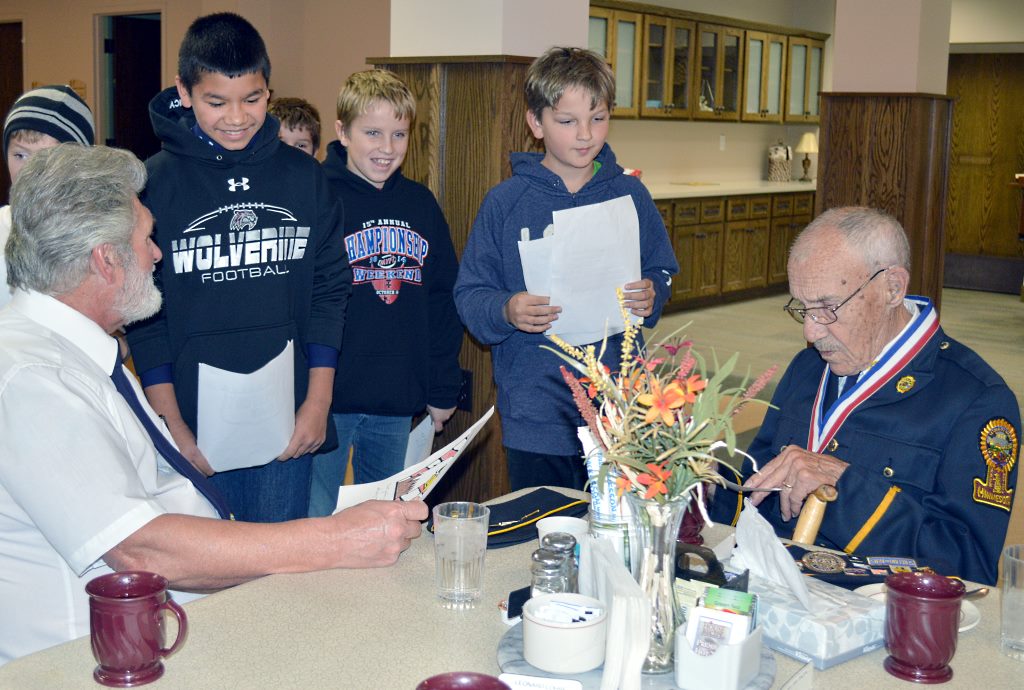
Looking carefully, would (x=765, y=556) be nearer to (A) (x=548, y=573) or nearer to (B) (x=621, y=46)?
(A) (x=548, y=573)

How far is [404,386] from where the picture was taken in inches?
111

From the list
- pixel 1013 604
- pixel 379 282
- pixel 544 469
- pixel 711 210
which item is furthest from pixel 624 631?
pixel 711 210

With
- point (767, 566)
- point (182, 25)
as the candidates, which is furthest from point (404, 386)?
point (182, 25)

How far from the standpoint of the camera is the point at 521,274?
8.41ft

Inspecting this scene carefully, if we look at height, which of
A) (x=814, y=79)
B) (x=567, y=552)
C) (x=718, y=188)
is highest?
(x=814, y=79)

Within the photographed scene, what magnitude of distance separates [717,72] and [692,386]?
29.8ft

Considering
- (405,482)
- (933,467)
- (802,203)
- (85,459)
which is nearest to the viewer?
(85,459)

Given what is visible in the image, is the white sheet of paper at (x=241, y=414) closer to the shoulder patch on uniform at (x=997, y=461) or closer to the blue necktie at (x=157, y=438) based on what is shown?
the blue necktie at (x=157, y=438)

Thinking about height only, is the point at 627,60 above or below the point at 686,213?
above

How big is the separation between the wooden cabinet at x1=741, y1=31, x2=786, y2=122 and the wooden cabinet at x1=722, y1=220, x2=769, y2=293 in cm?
119

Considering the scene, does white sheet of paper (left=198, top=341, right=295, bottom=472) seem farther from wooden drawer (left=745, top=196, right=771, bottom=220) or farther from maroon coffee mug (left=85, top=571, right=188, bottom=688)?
wooden drawer (left=745, top=196, right=771, bottom=220)

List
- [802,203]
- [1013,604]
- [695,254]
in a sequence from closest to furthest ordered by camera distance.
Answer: [1013,604]
[695,254]
[802,203]

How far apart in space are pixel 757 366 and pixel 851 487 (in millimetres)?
5164

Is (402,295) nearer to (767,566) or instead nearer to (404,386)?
(404,386)
